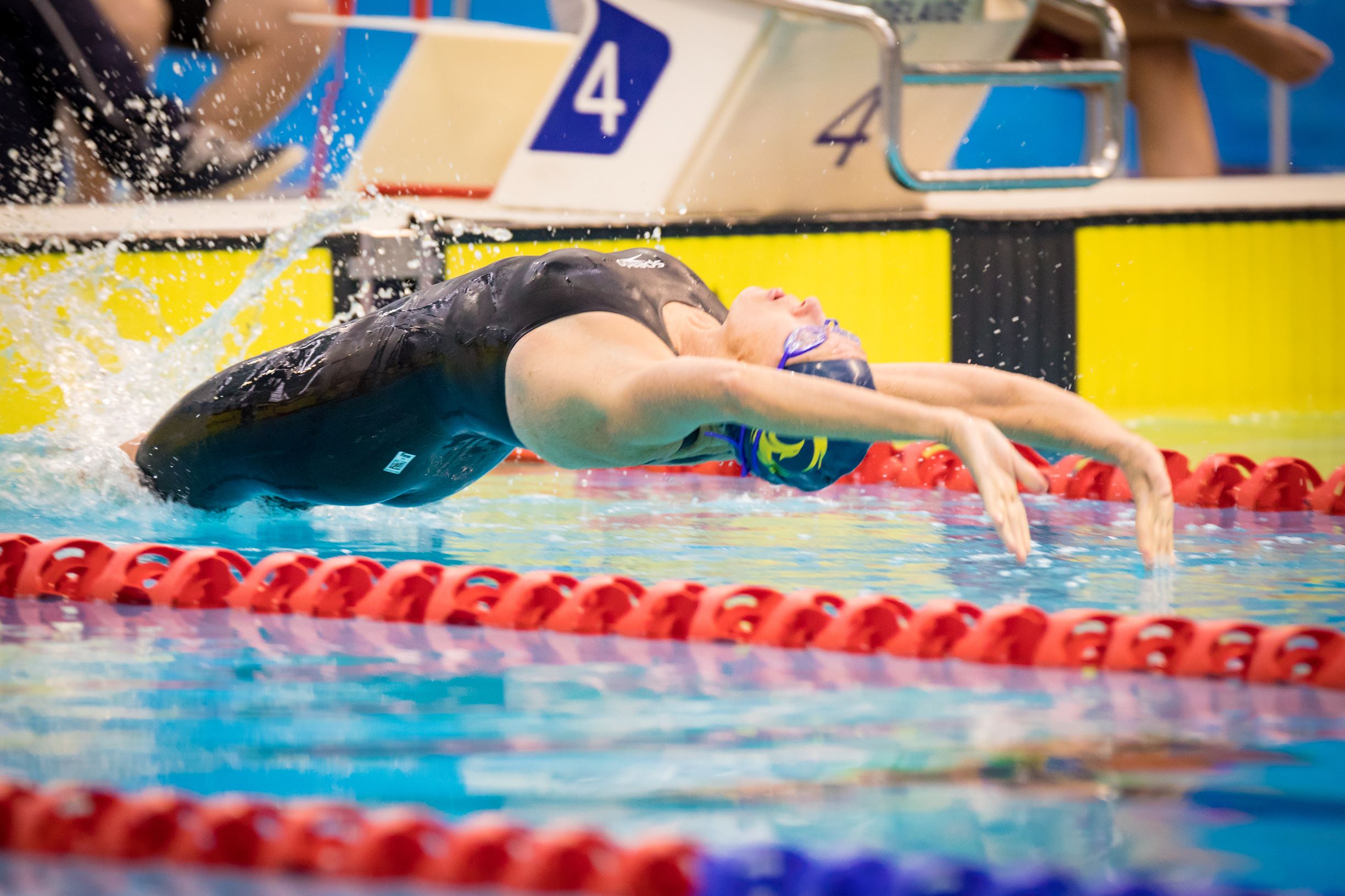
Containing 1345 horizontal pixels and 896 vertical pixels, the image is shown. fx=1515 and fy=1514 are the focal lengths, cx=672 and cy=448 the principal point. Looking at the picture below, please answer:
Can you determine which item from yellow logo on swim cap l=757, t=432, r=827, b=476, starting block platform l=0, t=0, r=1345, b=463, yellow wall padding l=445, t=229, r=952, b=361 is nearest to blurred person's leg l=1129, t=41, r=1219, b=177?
starting block platform l=0, t=0, r=1345, b=463

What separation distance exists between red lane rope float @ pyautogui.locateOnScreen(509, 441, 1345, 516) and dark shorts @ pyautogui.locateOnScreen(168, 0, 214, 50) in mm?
4045

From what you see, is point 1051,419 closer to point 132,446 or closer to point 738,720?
point 738,720

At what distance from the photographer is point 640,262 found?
338 centimetres

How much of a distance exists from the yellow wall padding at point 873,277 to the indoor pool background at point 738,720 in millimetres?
2531

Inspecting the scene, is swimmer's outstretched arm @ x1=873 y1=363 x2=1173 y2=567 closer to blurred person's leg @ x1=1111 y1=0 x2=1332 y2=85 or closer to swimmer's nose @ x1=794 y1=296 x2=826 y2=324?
swimmer's nose @ x1=794 y1=296 x2=826 y2=324

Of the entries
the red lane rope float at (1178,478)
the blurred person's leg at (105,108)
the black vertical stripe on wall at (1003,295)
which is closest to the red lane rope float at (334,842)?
the red lane rope float at (1178,478)

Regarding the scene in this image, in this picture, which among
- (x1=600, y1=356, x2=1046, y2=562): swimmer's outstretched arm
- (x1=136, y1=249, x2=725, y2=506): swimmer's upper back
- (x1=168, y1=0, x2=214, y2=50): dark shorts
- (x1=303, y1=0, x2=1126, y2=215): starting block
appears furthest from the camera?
(x1=168, y1=0, x2=214, y2=50): dark shorts

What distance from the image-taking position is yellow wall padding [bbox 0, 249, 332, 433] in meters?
5.74

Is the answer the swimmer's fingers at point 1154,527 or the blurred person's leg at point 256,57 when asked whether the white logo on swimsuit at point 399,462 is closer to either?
the swimmer's fingers at point 1154,527

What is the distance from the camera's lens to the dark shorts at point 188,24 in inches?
285

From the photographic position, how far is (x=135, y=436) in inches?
175

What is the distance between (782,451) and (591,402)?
384 millimetres

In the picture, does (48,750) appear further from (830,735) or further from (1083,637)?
(1083,637)

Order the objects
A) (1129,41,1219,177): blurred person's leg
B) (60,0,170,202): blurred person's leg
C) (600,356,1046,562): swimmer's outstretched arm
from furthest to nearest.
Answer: (1129,41,1219,177): blurred person's leg, (60,0,170,202): blurred person's leg, (600,356,1046,562): swimmer's outstretched arm
